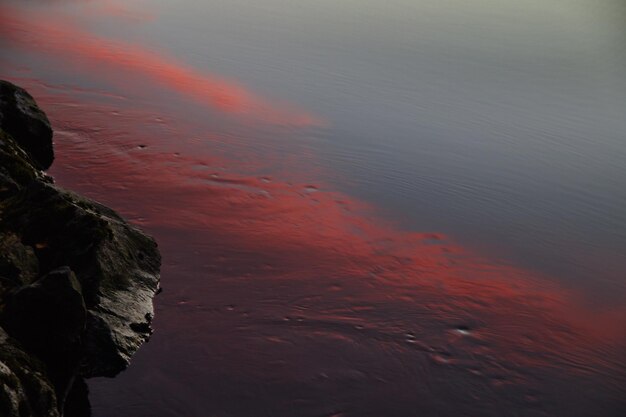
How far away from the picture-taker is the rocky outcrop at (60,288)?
19.7ft

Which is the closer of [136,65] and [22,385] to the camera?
[22,385]

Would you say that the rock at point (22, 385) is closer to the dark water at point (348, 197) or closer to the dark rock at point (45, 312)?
the dark rock at point (45, 312)

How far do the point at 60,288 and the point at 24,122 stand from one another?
413 centimetres

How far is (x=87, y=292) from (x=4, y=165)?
2005 millimetres

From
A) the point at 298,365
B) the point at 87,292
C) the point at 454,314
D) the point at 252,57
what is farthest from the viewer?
the point at 252,57

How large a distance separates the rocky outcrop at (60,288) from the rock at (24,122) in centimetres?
22

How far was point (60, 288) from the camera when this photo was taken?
6258mm

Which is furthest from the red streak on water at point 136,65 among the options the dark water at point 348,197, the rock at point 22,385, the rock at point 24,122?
the rock at point 22,385

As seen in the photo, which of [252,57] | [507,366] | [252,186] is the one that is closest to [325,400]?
[507,366]

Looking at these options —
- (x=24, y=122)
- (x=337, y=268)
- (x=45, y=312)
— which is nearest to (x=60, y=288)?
(x=45, y=312)

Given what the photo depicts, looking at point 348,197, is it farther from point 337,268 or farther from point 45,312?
point 45,312

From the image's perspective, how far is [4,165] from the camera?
8148 millimetres

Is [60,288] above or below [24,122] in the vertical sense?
below

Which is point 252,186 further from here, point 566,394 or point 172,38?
point 172,38
